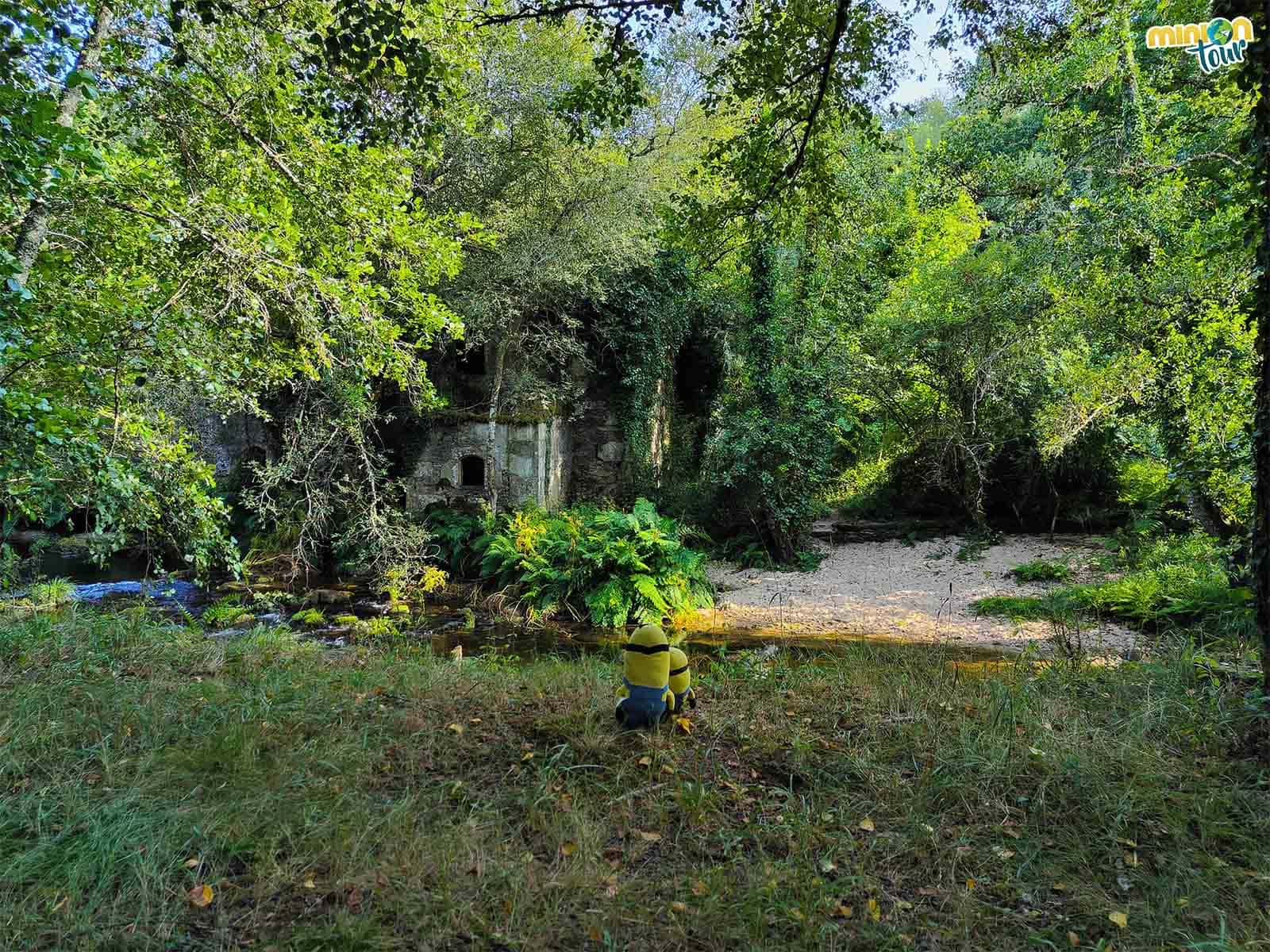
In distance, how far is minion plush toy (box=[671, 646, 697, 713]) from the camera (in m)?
3.86

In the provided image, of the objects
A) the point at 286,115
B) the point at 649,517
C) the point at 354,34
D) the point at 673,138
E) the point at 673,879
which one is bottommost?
the point at 673,879

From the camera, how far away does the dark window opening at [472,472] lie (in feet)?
47.0

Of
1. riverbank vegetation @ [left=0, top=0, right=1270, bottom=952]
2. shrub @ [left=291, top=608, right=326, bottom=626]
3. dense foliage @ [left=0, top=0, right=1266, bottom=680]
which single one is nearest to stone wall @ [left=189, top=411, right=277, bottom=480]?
dense foliage @ [left=0, top=0, right=1266, bottom=680]

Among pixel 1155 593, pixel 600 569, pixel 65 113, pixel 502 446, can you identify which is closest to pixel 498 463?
pixel 502 446

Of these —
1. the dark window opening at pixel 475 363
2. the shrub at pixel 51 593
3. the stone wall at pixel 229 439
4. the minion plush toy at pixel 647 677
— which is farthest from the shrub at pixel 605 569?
the stone wall at pixel 229 439

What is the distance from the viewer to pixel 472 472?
1441 centimetres

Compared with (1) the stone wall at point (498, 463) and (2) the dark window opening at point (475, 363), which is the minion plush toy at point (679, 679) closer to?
(1) the stone wall at point (498, 463)

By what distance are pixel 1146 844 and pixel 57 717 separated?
18.3 feet

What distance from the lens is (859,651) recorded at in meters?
5.61

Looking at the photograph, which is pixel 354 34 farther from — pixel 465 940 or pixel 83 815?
→ pixel 465 940

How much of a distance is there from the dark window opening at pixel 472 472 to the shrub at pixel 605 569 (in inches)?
112

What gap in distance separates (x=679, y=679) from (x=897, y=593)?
8.64 m

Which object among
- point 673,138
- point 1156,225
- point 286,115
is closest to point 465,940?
point 286,115

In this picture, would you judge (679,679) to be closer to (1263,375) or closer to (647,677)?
(647,677)
